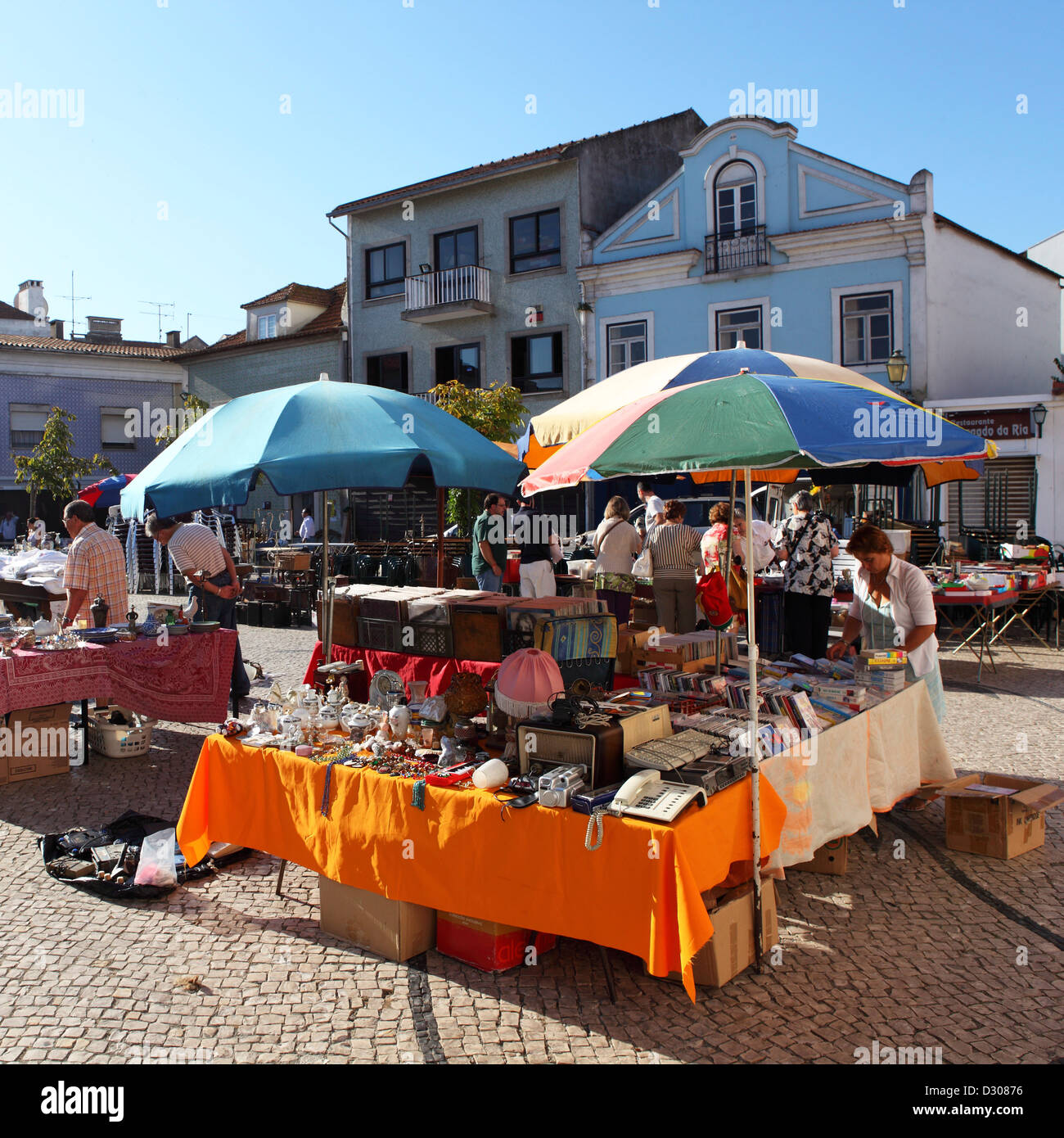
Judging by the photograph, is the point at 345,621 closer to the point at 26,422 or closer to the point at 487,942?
the point at 487,942

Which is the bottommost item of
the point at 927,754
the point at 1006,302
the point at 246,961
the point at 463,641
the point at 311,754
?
the point at 246,961

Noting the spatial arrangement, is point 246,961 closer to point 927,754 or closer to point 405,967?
point 405,967

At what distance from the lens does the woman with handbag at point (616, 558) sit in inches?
379

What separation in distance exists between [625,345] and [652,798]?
1761 cm

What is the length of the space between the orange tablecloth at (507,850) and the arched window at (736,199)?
16.8 meters

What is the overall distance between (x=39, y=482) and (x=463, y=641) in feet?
88.0

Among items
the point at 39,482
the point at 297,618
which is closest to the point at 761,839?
the point at 297,618

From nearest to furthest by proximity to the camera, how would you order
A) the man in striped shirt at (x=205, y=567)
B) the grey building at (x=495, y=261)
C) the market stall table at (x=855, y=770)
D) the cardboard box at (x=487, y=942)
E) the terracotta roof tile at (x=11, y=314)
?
the cardboard box at (x=487, y=942) < the market stall table at (x=855, y=770) < the man in striped shirt at (x=205, y=567) < the grey building at (x=495, y=261) < the terracotta roof tile at (x=11, y=314)

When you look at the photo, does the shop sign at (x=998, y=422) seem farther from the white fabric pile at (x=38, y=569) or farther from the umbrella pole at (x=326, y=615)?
the white fabric pile at (x=38, y=569)

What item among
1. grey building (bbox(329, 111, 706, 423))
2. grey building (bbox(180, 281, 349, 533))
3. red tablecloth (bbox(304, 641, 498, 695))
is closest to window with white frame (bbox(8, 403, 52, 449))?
grey building (bbox(180, 281, 349, 533))

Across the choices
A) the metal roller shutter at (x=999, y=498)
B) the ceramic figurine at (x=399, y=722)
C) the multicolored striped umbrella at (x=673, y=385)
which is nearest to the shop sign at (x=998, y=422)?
the metal roller shutter at (x=999, y=498)

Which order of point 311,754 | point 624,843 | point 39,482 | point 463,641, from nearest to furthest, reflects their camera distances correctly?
point 624,843 → point 311,754 → point 463,641 → point 39,482

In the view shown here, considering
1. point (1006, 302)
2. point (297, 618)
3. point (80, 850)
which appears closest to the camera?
point (80, 850)

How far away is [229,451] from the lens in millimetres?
5285
